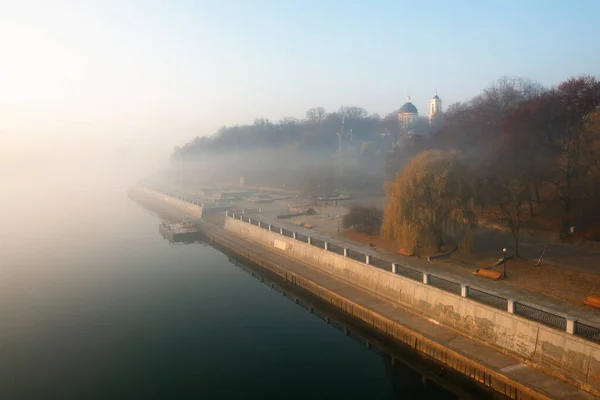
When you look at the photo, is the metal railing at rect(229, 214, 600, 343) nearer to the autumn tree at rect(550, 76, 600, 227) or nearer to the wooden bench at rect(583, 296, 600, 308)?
the wooden bench at rect(583, 296, 600, 308)

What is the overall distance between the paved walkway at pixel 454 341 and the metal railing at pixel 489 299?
1.50 metres

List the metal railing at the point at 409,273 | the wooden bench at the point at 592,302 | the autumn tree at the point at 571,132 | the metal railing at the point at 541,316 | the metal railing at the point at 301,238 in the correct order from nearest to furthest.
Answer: the metal railing at the point at 541,316, the wooden bench at the point at 592,302, the metal railing at the point at 409,273, the autumn tree at the point at 571,132, the metal railing at the point at 301,238

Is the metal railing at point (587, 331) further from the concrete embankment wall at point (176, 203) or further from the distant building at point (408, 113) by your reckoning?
the distant building at point (408, 113)

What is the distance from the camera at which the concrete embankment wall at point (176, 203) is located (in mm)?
52991

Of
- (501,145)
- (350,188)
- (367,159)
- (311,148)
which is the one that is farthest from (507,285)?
(311,148)

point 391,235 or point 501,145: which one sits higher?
point 501,145

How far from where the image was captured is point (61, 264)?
109 feet

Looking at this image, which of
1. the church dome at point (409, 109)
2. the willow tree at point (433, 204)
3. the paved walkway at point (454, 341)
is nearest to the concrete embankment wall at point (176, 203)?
the paved walkway at point (454, 341)

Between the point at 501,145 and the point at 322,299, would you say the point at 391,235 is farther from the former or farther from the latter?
the point at 501,145

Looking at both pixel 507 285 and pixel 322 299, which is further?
pixel 322 299

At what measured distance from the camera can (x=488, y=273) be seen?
63.5 feet

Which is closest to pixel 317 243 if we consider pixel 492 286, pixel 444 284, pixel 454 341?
pixel 444 284

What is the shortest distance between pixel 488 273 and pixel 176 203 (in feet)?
168

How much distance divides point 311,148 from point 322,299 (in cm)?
6720
